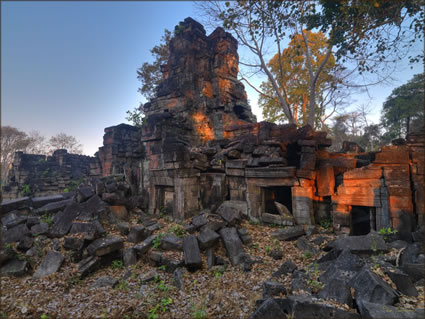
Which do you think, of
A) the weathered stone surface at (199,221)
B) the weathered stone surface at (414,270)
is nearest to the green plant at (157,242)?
the weathered stone surface at (199,221)

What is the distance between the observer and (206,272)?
524 centimetres

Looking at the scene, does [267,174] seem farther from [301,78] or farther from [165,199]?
[301,78]

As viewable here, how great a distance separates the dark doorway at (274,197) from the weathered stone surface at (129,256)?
5.09 m

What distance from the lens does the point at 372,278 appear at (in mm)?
3348

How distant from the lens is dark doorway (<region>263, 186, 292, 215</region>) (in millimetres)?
8406

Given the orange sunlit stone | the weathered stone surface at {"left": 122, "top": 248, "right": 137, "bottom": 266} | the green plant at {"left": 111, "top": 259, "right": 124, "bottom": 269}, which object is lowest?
the green plant at {"left": 111, "top": 259, "right": 124, "bottom": 269}

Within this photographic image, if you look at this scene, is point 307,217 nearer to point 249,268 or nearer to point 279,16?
point 249,268

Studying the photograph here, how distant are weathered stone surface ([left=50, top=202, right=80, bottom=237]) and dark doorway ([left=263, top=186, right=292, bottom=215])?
7.01 m

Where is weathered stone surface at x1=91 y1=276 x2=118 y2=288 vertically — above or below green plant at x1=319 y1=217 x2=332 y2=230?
below

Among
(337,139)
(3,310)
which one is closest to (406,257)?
(3,310)

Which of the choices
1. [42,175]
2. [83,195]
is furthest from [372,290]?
[42,175]

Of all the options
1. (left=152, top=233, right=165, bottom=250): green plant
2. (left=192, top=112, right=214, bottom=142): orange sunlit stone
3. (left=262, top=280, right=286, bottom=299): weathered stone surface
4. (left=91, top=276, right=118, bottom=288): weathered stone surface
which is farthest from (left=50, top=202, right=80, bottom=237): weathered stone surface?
(left=192, top=112, right=214, bottom=142): orange sunlit stone

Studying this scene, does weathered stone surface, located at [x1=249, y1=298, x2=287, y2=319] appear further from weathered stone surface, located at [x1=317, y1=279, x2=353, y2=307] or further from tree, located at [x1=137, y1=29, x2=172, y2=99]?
tree, located at [x1=137, y1=29, x2=172, y2=99]

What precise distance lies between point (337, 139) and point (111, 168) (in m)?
30.5
